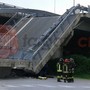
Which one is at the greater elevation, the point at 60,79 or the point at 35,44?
the point at 35,44

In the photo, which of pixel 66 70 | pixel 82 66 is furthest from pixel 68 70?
pixel 82 66

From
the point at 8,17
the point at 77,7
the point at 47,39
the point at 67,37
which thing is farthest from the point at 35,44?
the point at 8,17

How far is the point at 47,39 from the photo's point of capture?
28.9 meters

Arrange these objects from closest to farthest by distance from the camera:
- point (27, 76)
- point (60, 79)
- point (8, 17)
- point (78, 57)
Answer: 1. point (60, 79)
2. point (27, 76)
3. point (78, 57)
4. point (8, 17)

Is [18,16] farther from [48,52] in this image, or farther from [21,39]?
[48,52]

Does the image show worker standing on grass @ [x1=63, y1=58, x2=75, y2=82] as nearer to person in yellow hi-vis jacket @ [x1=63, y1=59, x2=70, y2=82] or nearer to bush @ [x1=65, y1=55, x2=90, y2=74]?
person in yellow hi-vis jacket @ [x1=63, y1=59, x2=70, y2=82]

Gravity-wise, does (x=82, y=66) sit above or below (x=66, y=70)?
below

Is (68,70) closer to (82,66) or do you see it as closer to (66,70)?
(66,70)

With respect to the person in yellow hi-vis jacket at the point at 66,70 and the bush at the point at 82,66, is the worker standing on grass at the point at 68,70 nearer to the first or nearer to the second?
the person in yellow hi-vis jacket at the point at 66,70

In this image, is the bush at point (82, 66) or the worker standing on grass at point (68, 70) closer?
the worker standing on grass at point (68, 70)

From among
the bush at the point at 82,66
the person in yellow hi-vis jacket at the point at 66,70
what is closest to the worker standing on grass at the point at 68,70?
the person in yellow hi-vis jacket at the point at 66,70

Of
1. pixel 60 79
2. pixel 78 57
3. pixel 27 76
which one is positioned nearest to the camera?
pixel 60 79

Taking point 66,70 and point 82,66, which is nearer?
point 66,70

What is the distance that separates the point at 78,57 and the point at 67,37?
209 cm
